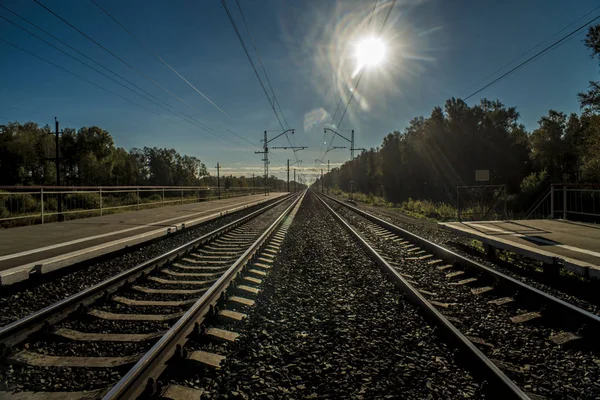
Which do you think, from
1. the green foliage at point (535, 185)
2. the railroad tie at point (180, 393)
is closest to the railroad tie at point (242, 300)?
the railroad tie at point (180, 393)

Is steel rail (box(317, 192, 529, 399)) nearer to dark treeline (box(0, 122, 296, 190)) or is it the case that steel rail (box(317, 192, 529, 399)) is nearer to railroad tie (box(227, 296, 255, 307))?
railroad tie (box(227, 296, 255, 307))

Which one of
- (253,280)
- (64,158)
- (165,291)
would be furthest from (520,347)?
(64,158)

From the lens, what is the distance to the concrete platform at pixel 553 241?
5.25m

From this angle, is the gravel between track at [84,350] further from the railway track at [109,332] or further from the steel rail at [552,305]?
the steel rail at [552,305]

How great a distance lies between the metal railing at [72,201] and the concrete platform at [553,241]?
40.9 feet

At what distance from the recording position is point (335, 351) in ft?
10.2

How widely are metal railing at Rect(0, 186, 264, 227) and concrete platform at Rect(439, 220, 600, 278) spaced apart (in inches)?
491

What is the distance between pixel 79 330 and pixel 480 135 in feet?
192

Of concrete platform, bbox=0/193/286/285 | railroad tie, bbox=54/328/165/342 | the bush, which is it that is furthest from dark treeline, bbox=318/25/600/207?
railroad tie, bbox=54/328/165/342

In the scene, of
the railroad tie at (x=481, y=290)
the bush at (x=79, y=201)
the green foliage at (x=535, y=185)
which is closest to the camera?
the railroad tie at (x=481, y=290)

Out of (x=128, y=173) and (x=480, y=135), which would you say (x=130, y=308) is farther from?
(x=128, y=173)

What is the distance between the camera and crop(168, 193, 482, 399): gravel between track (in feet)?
8.24

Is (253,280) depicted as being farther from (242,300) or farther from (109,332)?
(109,332)

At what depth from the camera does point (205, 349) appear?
3096mm
